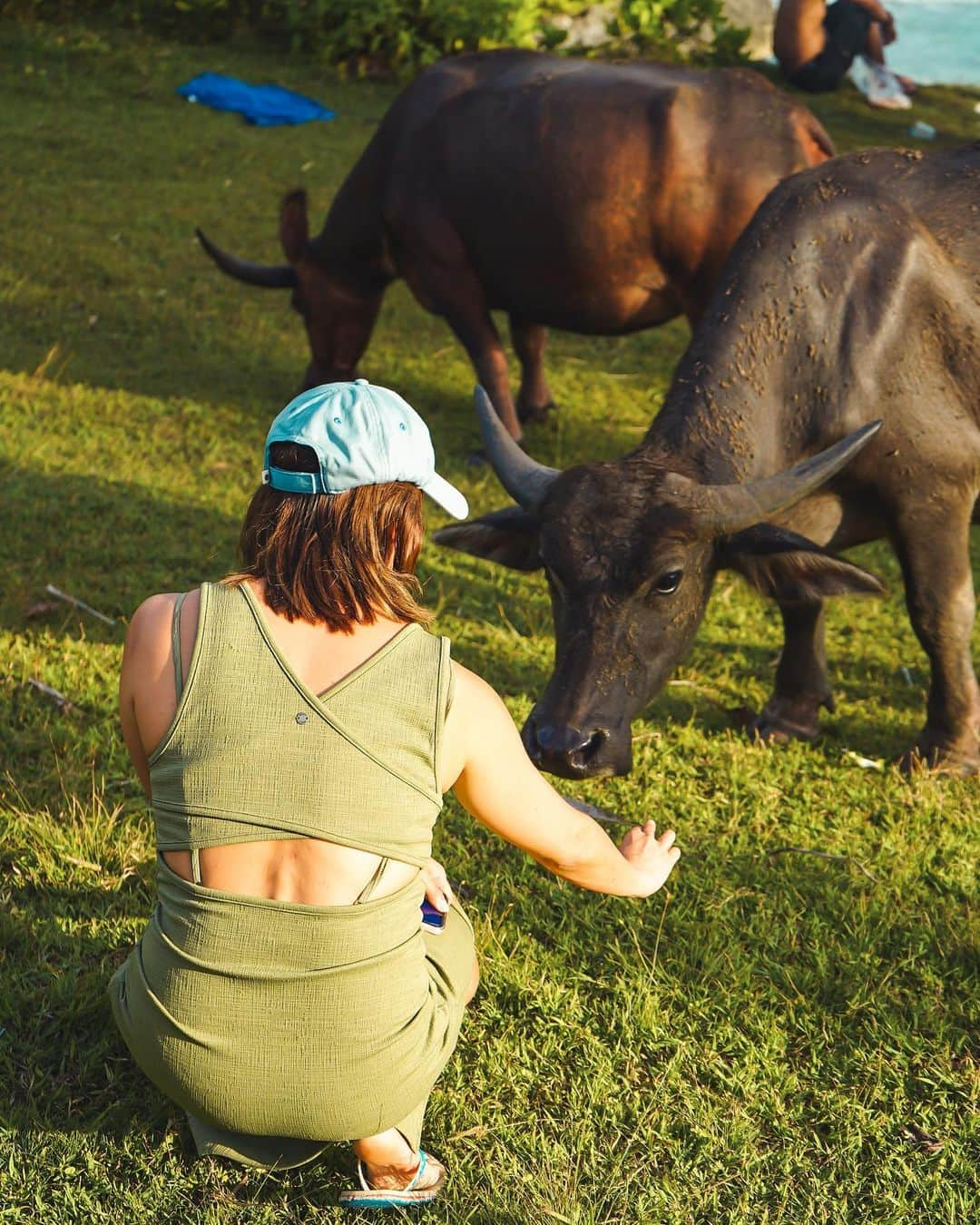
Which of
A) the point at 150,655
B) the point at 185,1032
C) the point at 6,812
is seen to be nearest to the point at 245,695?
the point at 150,655

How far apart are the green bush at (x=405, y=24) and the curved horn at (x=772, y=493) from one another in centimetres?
1174

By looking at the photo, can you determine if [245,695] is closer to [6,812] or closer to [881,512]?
[6,812]

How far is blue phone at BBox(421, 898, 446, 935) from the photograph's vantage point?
114 inches

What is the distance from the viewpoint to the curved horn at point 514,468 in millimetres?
4172

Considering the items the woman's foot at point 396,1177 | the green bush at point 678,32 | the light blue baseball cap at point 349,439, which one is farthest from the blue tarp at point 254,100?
the woman's foot at point 396,1177

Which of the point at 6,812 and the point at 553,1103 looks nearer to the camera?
the point at 553,1103

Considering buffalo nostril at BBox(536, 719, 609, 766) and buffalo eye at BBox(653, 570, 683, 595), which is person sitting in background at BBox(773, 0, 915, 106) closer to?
buffalo eye at BBox(653, 570, 683, 595)

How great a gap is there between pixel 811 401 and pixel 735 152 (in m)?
2.58

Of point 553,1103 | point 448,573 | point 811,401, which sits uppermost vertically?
point 811,401

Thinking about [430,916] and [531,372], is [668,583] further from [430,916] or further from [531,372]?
[531,372]

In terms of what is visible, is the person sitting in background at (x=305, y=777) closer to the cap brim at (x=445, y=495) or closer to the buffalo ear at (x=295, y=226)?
the cap brim at (x=445, y=495)

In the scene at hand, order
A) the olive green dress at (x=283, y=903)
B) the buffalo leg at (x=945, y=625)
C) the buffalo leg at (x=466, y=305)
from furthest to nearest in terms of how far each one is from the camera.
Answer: the buffalo leg at (x=466, y=305) < the buffalo leg at (x=945, y=625) < the olive green dress at (x=283, y=903)

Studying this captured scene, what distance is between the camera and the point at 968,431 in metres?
4.43

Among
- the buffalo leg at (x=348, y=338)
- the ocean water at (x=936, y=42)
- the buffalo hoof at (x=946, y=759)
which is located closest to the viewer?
the buffalo hoof at (x=946, y=759)
